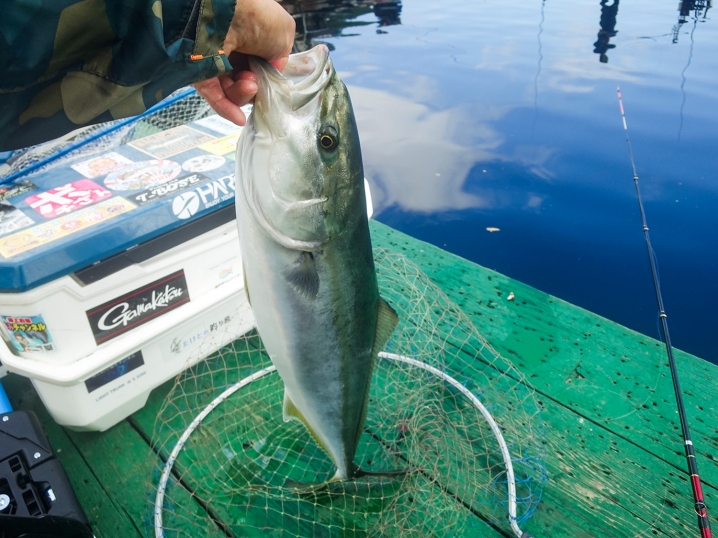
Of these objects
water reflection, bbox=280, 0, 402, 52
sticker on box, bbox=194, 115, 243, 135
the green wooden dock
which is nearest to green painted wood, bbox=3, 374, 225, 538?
the green wooden dock

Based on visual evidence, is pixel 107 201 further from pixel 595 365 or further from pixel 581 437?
pixel 595 365

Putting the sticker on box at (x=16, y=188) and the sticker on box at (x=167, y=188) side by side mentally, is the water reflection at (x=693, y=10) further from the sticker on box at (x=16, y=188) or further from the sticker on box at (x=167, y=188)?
the sticker on box at (x=16, y=188)

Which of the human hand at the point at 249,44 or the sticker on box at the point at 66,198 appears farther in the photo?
the sticker on box at the point at 66,198

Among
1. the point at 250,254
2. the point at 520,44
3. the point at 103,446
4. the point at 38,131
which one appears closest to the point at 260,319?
the point at 250,254

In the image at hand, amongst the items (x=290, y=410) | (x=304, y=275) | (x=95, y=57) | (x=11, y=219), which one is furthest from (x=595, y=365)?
(x=11, y=219)

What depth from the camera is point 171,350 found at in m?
2.87

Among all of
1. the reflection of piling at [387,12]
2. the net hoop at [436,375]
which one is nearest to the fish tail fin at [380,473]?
the net hoop at [436,375]

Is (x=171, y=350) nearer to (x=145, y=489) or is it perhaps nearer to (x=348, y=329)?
(x=145, y=489)

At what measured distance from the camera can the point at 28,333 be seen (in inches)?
91.3

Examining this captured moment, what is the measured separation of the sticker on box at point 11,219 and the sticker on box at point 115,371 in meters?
0.82

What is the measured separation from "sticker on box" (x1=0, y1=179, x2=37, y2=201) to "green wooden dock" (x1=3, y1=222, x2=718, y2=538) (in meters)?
1.35

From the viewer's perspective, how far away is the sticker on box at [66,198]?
7.93 feet

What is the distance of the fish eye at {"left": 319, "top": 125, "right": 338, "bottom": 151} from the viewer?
154cm

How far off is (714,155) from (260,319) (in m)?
6.93
